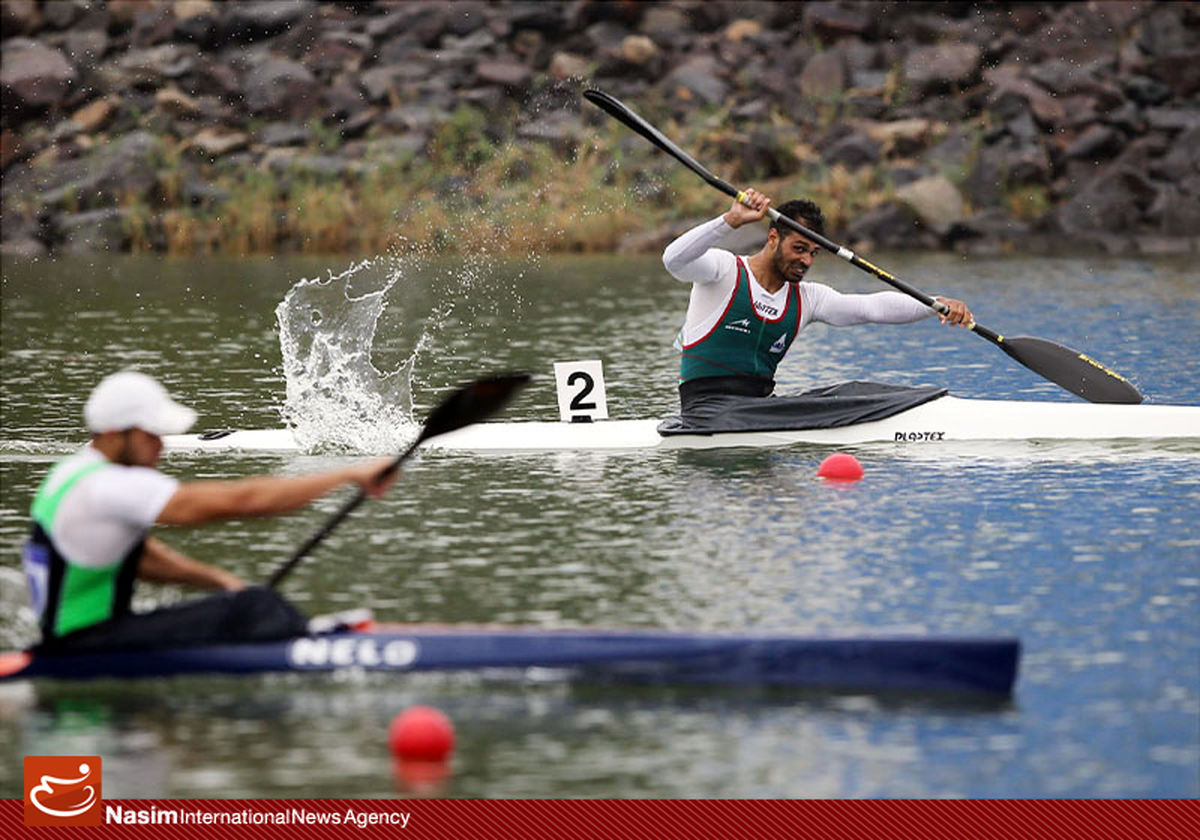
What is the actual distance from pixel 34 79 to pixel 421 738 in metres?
38.8

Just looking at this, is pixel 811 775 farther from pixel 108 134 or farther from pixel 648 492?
pixel 108 134

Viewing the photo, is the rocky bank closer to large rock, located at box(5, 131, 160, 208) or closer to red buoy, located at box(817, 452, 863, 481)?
large rock, located at box(5, 131, 160, 208)

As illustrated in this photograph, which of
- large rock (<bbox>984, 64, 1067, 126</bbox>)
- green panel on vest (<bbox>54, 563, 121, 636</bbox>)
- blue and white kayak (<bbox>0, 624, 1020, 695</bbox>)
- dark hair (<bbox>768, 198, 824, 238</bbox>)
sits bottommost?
blue and white kayak (<bbox>0, 624, 1020, 695</bbox>)

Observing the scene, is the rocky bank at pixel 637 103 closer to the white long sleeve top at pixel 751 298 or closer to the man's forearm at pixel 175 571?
the white long sleeve top at pixel 751 298

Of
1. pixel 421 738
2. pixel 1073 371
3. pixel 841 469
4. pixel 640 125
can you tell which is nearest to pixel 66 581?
pixel 421 738

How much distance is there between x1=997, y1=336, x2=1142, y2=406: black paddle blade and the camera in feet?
48.2

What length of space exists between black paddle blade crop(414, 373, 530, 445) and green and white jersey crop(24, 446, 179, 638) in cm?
163

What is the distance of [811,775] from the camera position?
721 centimetres

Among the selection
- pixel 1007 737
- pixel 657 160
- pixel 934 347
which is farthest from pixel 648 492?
pixel 657 160

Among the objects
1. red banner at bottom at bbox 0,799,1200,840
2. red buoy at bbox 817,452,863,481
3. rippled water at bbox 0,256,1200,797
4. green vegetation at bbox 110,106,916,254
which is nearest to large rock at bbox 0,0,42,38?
green vegetation at bbox 110,106,916,254

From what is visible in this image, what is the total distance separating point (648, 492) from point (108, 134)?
105ft

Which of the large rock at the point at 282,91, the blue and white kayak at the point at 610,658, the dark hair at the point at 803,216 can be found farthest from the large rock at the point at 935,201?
the blue and white kayak at the point at 610,658

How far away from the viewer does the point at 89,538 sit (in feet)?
25.7

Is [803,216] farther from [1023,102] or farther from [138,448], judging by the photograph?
[1023,102]
